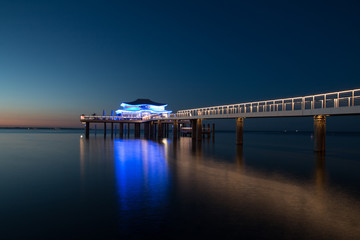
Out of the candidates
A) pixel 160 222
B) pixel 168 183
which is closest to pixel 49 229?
pixel 160 222

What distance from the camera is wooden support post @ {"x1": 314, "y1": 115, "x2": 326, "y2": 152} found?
2361 centimetres

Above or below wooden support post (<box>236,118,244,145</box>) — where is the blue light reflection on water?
below

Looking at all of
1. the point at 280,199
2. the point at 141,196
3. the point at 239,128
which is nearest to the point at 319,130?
the point at 239,128

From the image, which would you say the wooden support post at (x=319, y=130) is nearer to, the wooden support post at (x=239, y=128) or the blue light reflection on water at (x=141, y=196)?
the wooden support post at (x=239, y=128)

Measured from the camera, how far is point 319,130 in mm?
23875

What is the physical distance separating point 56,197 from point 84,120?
53.3 meters

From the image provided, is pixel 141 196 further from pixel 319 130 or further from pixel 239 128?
pixel 239 128

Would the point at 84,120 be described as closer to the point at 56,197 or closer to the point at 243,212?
the point at 56,197

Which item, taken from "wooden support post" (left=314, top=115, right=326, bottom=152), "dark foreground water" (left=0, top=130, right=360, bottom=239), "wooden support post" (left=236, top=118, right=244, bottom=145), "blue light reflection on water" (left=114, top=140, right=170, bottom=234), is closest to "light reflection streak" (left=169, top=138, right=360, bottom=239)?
"dark foreground water" (left=0, top=130, right=360, bottom=239)

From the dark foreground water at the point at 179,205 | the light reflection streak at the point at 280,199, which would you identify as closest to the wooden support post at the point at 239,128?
the dark foreground water at the point at 179,205

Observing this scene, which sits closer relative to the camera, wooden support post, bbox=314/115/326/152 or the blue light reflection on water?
the blue light reflection on water

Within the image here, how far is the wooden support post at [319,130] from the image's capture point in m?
23.6

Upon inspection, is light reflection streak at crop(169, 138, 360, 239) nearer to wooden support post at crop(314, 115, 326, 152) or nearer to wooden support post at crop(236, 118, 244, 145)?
wooden support post at crop(314, 115, 326, 152)

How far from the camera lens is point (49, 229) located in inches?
269
